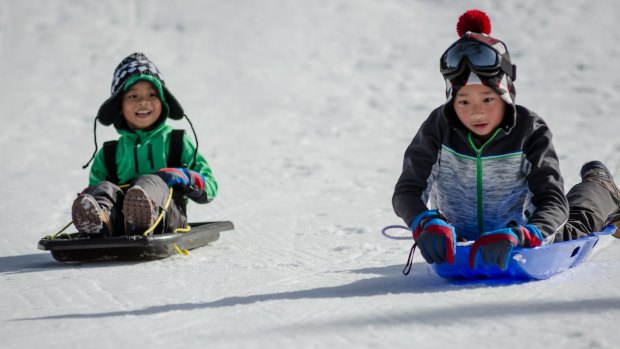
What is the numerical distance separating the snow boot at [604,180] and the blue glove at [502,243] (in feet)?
3.03

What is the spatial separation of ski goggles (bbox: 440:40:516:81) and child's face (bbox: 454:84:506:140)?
81 millimetres

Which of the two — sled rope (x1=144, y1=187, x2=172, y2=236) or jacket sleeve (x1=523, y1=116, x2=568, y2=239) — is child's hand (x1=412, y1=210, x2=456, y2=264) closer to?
jacket sleeve (x1=523, y1=116, x2=568, y2=239)

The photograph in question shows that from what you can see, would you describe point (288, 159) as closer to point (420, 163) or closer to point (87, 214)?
point (87, 214)

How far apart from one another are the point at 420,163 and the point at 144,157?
71.1 inches

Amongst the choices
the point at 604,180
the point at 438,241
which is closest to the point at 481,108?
the point at 438,241

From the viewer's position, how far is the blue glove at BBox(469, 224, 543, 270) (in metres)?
2.52

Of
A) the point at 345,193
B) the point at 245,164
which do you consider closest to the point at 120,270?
the point at 345,193

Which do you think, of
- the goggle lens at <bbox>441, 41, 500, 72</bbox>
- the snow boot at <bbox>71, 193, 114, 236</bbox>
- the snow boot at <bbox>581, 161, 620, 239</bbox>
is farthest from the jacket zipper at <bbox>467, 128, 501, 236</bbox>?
the snow boot at <bbox>71, 193, 114, 236</bbox>

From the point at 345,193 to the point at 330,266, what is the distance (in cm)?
245

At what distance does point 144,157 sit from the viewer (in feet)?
13.8

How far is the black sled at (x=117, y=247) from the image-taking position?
348cm

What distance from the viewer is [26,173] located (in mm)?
7020

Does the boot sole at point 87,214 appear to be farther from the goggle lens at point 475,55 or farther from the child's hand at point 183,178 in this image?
the goggle lens at point 475,55

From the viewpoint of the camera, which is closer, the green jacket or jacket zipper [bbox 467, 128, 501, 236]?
jacket zipper [bbox 467, 128, 501, 236]
